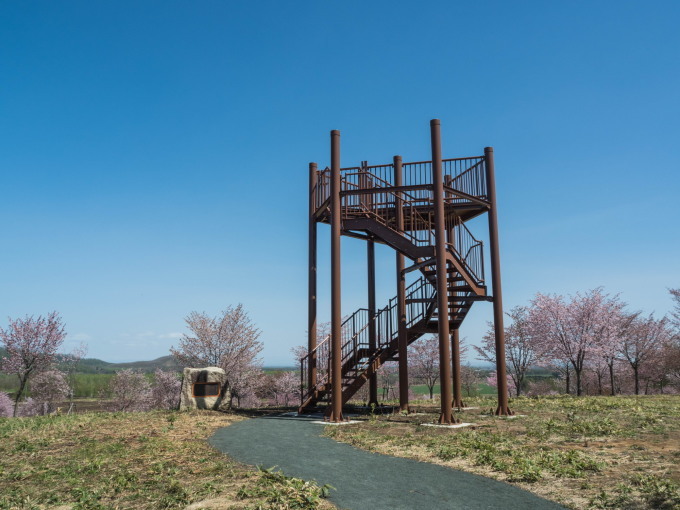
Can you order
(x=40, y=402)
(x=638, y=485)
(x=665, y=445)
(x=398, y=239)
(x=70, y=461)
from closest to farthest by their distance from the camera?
(x=638, y=485)
(x=70, y=461)
(x=665, y=445)
(x=398, y=239)
(x=40, y=402)

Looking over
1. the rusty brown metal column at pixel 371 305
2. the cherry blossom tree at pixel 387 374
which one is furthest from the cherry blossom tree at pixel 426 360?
the rusty brown metal column at pixel 371 305

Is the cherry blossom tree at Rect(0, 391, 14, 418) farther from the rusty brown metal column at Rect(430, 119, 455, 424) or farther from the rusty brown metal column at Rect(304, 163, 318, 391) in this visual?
the rusty brown metal column at Rect(430, 119, 455, 424)

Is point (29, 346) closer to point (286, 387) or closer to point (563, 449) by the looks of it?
point (286, 387)

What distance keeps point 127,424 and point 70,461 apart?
13.9 ft

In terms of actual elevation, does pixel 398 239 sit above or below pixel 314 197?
below

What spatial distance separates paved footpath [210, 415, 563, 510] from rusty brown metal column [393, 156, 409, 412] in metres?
4.96

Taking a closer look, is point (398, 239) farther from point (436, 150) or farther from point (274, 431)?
point (274, 431)

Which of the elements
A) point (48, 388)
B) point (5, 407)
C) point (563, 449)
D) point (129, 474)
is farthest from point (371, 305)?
point (5, 407)

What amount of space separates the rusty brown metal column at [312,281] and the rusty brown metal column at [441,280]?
483 centimetres

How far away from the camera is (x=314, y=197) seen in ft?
54.4

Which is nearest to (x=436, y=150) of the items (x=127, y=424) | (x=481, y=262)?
(x=481, y=262)

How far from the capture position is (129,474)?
7.27 meters

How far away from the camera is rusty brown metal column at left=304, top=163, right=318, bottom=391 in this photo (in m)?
16.0

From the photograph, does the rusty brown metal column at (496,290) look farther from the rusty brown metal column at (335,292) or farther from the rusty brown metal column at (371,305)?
the rusty brown metal column at (335,292)
